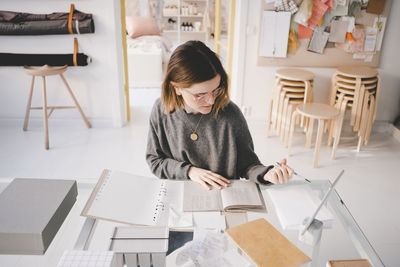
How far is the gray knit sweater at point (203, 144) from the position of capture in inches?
54.6

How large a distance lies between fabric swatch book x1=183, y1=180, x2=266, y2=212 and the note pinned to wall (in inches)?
92.8

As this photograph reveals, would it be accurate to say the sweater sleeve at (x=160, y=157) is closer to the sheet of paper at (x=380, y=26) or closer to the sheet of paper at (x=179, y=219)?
the sheet of paper at (x=179, y=219)

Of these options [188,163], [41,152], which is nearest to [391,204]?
[188,163]

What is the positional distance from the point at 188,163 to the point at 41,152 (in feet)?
6.67

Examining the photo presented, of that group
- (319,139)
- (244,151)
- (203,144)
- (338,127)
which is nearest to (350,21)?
(338,127)

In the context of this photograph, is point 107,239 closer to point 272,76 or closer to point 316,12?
point 272,76

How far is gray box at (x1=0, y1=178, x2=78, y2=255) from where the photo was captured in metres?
0.95

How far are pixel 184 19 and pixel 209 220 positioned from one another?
6.93m

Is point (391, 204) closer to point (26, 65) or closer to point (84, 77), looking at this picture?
point (84, 77)

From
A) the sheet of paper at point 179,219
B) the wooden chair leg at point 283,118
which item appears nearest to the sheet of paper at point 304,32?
the wooden chair leg at point 283,118

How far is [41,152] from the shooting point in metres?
2.97

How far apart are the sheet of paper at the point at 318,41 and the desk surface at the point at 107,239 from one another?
2434 mm

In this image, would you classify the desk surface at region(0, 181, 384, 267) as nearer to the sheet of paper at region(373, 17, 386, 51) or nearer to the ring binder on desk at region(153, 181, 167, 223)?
the ring binder on desk at region(153, 181, 167, 223)

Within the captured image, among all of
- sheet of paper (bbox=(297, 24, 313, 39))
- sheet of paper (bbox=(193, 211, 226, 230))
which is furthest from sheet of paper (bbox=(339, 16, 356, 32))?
sheet of paper (bbox=(193, 211, 226, 230))
